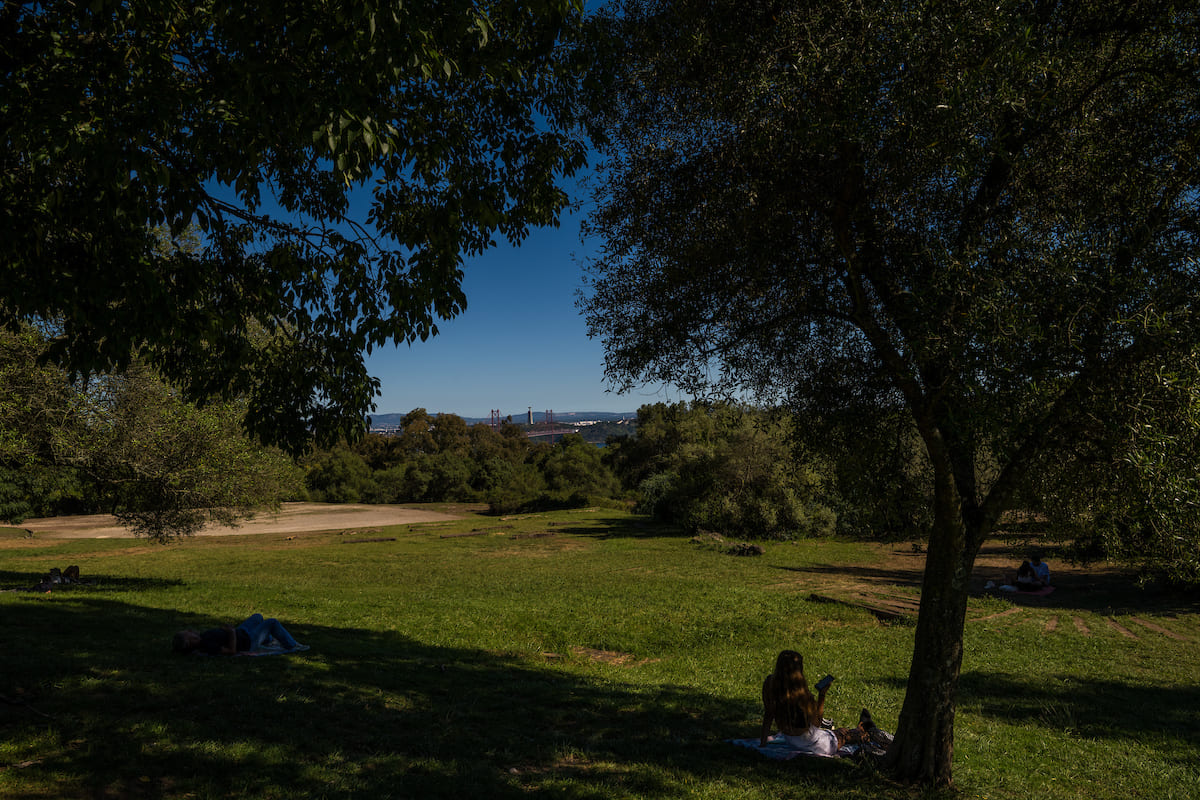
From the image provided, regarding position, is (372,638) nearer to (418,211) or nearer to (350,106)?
(418,211)

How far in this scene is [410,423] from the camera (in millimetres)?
99125

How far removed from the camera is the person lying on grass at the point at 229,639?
1029 cm

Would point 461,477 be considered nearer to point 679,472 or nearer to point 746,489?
point 679,472

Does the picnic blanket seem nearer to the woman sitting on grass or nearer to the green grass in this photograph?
the woman sitting on grass

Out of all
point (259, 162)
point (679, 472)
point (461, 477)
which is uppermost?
point (259, 162)

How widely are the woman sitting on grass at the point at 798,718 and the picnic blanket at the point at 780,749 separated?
45 mm

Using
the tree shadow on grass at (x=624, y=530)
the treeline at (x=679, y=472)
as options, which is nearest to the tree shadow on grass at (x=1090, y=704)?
the treeline at (x=679, y=472)

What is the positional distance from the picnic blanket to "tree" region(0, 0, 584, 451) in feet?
21.0

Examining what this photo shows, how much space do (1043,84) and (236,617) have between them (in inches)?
689

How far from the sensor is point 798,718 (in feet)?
25.6

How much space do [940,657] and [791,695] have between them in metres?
1.82

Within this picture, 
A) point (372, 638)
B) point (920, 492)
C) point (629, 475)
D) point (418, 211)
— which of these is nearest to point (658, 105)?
point (418, 211)

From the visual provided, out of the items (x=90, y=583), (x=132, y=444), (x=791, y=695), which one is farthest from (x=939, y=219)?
(x=90, y=583)

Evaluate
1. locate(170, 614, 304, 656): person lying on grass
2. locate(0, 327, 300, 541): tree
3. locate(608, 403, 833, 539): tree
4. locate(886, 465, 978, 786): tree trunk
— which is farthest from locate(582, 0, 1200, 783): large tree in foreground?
locate(608, 403, 833, 539): tree
